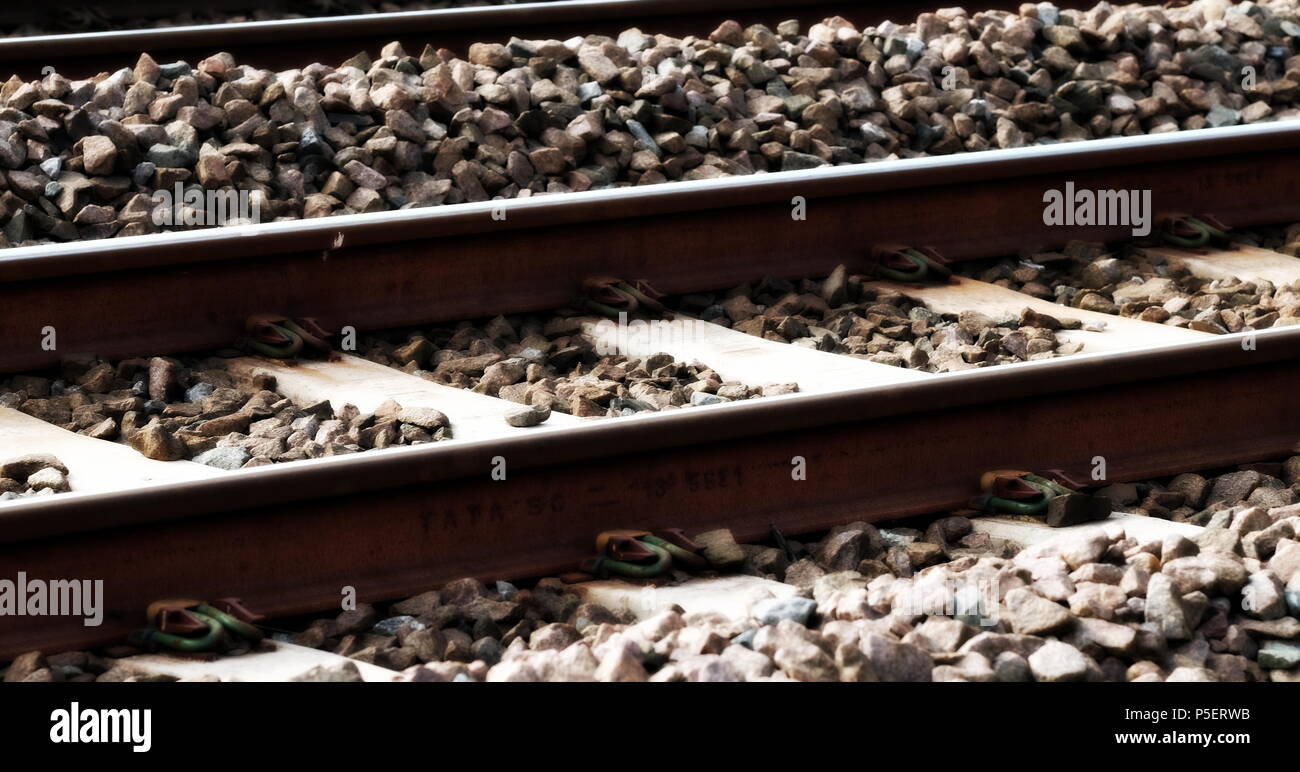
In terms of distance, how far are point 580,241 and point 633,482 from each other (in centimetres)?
154

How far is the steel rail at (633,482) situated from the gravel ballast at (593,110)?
6.44 ft

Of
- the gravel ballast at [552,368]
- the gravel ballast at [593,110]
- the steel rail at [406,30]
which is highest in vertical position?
the steel rail at [406,30]

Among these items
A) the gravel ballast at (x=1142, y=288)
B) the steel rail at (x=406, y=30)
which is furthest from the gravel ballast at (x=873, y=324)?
the steel rail at (x=406, y=30)

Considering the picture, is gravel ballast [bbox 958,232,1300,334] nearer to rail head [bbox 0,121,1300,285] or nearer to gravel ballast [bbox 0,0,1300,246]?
rail head [bbox 0,121,1300,285]

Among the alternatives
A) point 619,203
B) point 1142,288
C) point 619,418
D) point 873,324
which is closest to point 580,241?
point 619,203

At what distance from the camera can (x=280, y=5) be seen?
354 inches

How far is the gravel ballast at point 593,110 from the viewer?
5.26 m

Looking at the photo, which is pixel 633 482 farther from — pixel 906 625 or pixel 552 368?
pixel 552 368

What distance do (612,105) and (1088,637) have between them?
3.35 m

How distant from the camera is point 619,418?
3697 mm

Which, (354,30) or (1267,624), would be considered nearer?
(1267,624)

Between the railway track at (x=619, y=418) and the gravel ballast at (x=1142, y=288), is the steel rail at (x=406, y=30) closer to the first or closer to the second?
the railway track at (x=619, y=418)
